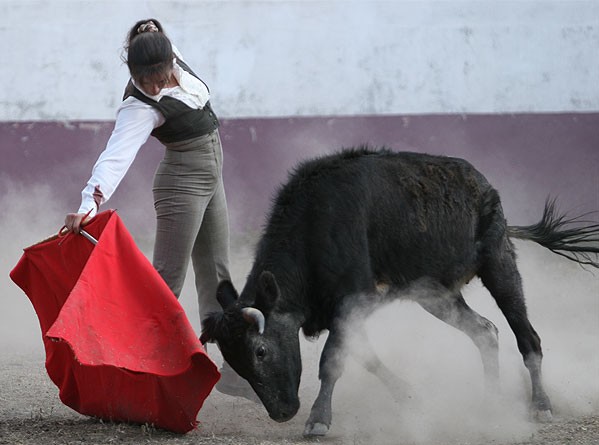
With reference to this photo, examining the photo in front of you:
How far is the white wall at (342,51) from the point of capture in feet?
32.8

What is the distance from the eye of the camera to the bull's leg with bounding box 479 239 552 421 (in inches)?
212

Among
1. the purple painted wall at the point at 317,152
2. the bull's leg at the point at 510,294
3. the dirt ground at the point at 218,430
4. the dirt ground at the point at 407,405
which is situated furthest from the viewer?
the purple painted wall at the point at 317,152

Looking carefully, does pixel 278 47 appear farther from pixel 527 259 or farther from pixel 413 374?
pixel 413 374

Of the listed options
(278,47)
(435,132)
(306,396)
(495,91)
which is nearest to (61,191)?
(278,47)

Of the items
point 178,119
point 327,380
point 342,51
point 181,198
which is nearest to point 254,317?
point 327,380

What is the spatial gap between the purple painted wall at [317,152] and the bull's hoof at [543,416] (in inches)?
202

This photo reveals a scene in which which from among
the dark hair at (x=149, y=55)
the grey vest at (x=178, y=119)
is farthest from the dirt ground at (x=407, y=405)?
the dark hair at (x=149, y=55)

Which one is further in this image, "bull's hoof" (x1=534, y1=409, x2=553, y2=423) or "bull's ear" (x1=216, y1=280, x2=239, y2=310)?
"bull's hoof" (x1=534, y1=409, x2=553, y2=423)

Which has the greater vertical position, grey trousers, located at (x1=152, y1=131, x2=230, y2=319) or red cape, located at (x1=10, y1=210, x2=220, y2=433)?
grey trousers, located at (x1=152, y1=131, x2=230, y2=319)

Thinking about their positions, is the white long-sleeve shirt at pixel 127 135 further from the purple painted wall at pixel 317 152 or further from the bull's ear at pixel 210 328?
the purple painted wall at pixel 317 152

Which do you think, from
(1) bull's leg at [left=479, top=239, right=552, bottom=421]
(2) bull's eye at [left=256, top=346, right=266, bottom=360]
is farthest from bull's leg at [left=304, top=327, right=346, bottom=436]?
(1) bull's leg at [left=479, top=239, right=552, bottom=421]

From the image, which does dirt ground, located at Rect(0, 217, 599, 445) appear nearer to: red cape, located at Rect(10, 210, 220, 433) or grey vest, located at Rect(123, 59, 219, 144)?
red cape, located at Rect(10, 210, 220, 433)

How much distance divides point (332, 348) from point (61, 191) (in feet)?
19.0

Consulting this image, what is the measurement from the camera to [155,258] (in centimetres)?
493
